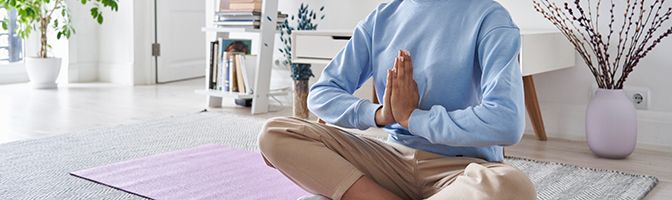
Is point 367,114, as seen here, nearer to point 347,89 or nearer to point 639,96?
point 347,89

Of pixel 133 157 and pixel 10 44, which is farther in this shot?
pixel 10 44

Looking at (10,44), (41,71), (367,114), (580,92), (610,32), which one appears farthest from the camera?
(10,44)

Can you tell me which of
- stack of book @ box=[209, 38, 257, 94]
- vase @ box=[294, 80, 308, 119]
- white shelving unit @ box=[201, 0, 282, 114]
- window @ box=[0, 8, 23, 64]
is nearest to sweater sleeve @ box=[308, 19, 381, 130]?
vase @ box=[294, 80, 308, 119]

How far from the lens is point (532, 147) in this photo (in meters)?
2.87

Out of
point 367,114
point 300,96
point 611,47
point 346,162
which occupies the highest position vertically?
point 611,47

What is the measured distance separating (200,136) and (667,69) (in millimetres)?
1757

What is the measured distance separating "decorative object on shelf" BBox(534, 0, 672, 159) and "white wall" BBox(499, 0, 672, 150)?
0.05 m


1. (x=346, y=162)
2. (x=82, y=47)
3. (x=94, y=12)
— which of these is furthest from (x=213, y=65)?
(x=346, y=162)

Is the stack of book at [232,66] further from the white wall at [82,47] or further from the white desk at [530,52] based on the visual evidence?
the white wall at [82,47]

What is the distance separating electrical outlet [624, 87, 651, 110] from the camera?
9.52 ft

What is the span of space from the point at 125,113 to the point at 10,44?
5.67 ft

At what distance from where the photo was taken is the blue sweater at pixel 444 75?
4.60ft

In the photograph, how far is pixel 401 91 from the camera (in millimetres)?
1433

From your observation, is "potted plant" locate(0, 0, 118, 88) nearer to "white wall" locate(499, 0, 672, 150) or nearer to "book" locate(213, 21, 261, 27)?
"book" locate(213, 21, 261, 27)
